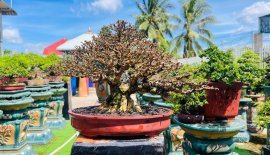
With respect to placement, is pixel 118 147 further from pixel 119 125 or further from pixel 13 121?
pixel 13 121

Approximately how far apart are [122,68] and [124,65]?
1.1 inches

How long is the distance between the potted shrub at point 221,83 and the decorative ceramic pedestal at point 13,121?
262cm

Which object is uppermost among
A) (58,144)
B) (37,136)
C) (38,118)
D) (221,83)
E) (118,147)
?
(221,83)

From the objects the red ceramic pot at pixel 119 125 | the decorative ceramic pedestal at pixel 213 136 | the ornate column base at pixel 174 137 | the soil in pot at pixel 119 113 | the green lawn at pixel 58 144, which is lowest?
the green lawn at pixel 58 144

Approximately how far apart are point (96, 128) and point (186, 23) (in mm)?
18553

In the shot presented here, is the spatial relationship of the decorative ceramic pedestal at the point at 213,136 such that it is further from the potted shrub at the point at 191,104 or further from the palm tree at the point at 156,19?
the palm tree at the point at 156,19

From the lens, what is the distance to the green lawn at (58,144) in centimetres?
490

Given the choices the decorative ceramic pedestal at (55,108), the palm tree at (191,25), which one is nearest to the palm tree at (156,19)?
the palm tree at (191,25)

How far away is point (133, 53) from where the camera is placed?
1.80 meters

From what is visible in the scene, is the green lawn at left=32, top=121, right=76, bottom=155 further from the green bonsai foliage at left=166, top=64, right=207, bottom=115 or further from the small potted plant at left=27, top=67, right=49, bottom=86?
the green bonsai foliage at left=166, top=64, right=207, bottom=115

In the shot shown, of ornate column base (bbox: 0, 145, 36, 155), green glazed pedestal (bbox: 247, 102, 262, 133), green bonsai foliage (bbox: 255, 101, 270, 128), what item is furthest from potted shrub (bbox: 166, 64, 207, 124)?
green glazed pedestal (bbox: 247, 102, 262, 133)

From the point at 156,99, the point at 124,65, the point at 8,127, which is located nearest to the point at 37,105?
the point at 8,127

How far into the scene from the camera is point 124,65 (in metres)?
1.79

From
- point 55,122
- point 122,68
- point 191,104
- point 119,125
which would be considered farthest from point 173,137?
point 55,122
